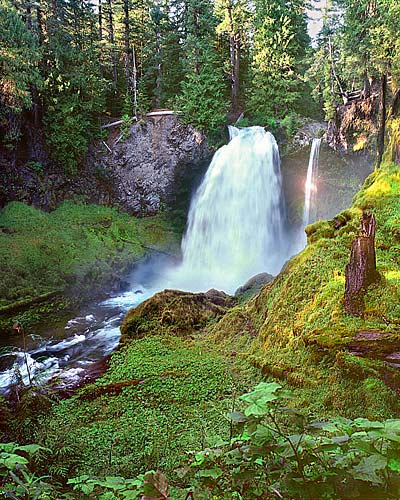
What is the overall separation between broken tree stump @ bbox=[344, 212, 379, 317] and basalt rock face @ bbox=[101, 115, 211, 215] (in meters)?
15.1

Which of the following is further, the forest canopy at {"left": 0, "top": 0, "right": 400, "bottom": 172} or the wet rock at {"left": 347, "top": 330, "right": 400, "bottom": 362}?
the forest canopy at {"left": 0, "top": 0, "right": 400, "bottom": 172}

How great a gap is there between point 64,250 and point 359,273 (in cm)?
1325

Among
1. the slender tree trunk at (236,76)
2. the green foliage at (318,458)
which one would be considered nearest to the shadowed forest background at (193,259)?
the green foliage at (318,458)

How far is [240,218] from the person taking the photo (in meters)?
17.2

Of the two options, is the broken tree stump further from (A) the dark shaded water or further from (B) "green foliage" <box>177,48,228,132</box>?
(B) "green foliage" <box>177,48,228,132</box>

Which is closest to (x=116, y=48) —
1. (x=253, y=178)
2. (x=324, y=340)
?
(x=253, y=178)

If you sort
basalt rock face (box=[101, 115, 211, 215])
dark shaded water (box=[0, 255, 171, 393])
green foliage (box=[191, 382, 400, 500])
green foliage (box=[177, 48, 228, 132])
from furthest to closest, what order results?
1. basalt rock face (box=[101, 115, 211, 215])
2. green foliage (box=[177, 48, 228, 132])
3. dark shaded water (box=[0, 255, 171, 393])
4. green foliage (box=[191, 382, 400, 500])

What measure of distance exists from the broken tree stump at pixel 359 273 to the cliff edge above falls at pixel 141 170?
14989mm

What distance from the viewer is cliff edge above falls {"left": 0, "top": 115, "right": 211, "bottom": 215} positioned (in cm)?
1897

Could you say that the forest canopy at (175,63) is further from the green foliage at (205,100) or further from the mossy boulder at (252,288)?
the mossy boulder at (252,288)

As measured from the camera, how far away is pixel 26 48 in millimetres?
15398

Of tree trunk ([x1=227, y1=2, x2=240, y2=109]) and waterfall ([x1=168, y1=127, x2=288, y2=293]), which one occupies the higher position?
tree trunk ([x1=227, y1=2, x2=240, y2=109])

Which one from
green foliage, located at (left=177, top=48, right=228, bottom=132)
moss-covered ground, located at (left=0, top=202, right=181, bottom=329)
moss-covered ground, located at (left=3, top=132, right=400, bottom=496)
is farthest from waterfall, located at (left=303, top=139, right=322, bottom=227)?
moss-covered ground, located at (left=3, top=132, right=400, bottom=496)

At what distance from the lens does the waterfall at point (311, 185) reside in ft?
53.7
